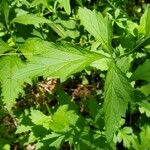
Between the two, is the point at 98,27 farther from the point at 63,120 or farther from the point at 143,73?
the point at 63,120

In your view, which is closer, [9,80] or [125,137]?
[9,80]

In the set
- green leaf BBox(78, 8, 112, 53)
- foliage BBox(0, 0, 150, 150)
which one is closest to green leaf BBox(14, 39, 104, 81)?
foliage BBox(0, 0, 150, 150)

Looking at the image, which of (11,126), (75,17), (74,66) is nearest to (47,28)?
(75,17)

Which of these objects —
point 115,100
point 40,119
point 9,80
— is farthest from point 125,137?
point 115,100

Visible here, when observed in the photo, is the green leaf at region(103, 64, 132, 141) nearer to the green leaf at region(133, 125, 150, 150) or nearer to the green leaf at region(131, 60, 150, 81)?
the green leaf at region(131, 60, 150, 81)

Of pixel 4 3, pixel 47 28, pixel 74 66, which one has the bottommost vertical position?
pixel 47 28

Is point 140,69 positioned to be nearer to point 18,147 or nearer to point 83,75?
point 83,75

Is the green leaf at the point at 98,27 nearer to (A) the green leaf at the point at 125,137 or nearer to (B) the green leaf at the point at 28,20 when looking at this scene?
(B) the green leaf at the point at 28,20
